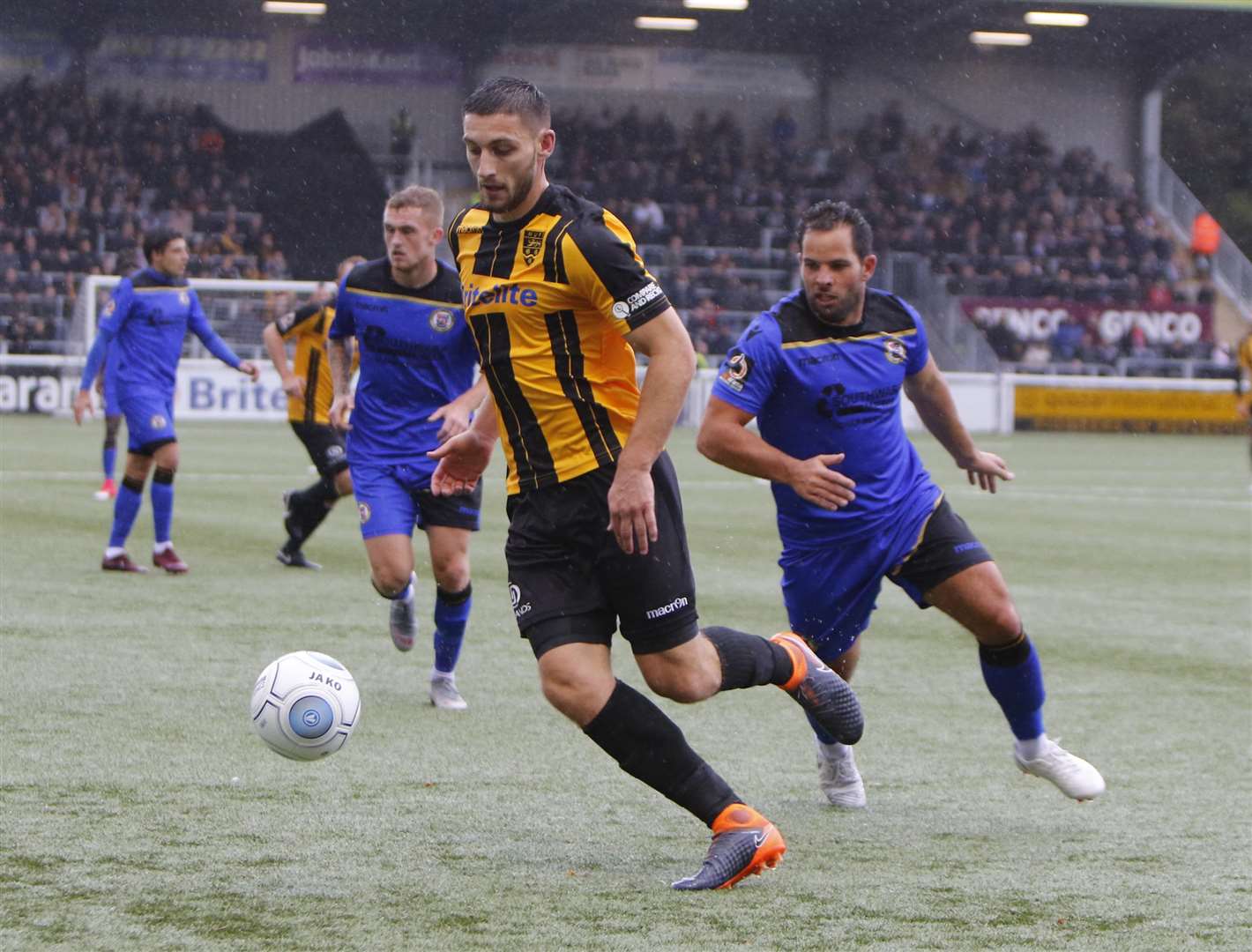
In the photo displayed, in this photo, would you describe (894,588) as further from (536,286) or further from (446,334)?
(536,286)

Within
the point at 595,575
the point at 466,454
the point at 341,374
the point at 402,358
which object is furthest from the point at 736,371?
the point at 341,374

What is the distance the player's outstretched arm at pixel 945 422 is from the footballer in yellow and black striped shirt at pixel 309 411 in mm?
5781

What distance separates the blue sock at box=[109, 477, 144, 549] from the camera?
10883mm

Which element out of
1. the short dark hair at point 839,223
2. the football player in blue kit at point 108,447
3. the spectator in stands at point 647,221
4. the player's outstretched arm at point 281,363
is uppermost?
the spectator in stands at point 647,221

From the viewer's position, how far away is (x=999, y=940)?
12.7ft

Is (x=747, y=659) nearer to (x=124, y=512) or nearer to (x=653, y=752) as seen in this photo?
(x=653, y=752)

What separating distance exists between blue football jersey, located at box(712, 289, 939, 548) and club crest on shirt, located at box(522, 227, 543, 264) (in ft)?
3.98

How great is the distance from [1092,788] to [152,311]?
24.7 feet

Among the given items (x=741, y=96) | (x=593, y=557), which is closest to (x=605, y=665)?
(x=593, y=557)

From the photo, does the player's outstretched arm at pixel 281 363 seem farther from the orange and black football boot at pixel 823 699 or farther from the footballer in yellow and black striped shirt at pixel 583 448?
the footballer in yellow and black striped shirt at pixel 583 448

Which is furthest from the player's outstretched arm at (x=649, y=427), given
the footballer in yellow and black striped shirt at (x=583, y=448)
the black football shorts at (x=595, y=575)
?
the black football shorts at (x=595, y=575)

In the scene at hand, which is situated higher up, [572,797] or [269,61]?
[269,61]

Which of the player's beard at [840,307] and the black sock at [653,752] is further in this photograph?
the player's beard at [840,307]

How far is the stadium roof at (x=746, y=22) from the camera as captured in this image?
123 ft
